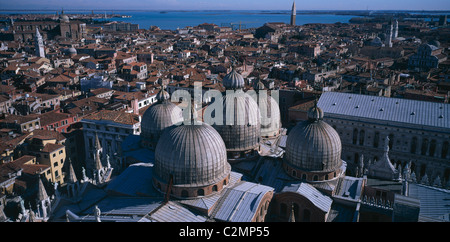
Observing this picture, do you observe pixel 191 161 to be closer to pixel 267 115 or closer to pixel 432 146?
pixel 267 115

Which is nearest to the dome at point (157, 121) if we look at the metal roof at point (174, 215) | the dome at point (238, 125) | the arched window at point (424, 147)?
the dome at point (238, 125)

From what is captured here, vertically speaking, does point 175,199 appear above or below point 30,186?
above

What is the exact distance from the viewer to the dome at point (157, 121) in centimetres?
2517

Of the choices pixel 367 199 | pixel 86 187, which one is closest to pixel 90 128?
pixel 86 187

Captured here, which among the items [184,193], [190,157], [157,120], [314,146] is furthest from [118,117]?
[314,146]

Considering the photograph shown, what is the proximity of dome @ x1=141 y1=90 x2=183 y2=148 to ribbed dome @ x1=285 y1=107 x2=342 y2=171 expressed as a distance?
29.2 feet

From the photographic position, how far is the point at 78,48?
100 m

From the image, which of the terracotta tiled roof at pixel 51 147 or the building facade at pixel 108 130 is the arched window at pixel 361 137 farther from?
the terracotta tiled roof at pixel 51 147

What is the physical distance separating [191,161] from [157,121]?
324 inches

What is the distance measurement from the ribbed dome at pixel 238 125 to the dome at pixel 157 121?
4025mm

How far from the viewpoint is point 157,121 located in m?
25.1
